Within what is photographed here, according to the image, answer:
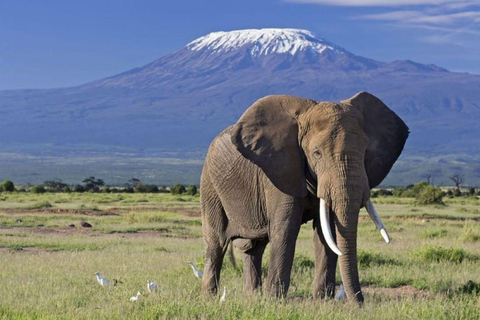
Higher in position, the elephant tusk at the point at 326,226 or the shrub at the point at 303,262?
the elephant tusk at the point at 326,226

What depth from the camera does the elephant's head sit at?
9102 mm

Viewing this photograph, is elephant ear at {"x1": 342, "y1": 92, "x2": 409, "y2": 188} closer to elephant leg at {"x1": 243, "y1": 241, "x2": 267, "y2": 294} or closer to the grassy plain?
the grassy plain

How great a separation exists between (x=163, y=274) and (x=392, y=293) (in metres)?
3.49

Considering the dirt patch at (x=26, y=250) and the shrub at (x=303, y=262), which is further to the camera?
the dirt patch at (x=26, y=250)

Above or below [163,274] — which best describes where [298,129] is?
above

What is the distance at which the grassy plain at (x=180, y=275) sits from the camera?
8789 millimetres

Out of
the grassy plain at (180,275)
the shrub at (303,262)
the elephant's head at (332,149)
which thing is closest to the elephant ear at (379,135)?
the elephant's head at (332,149)

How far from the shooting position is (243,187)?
10.8 meters

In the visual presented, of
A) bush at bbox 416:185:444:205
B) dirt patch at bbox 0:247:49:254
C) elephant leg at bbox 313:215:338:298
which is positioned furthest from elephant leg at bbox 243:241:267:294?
bush at bbox 416:185:444:205

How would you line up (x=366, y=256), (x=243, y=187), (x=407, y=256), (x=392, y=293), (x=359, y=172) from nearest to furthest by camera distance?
(x=359, y=172) < (x=243, y=187) < (x=392, y=293) < (x=366, y=256) < (x=407, y=256)

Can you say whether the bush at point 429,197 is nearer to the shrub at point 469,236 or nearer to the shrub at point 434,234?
the shrub at point 434,234

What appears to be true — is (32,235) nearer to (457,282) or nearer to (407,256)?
(407,256)

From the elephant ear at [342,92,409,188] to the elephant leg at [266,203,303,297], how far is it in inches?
35.3

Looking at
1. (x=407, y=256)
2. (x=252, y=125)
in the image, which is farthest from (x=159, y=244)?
(x=252, y=125)
